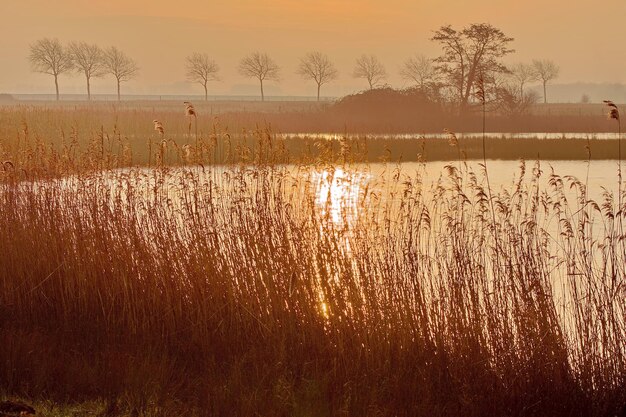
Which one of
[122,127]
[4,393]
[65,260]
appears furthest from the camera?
[122,127]

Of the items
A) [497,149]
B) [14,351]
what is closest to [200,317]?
[14,351]

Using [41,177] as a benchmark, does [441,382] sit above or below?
below

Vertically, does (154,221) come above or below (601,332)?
above

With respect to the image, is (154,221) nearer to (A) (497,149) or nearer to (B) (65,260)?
(B) (65,260)

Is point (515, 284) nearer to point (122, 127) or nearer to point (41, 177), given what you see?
point (41, 177)

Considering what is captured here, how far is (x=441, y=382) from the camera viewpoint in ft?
21.2

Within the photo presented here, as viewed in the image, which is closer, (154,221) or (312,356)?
(312,356)

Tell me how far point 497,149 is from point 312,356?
23.2 m

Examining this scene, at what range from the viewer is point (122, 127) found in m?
32.3

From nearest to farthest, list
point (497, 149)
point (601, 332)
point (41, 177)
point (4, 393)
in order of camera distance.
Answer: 1. point (4, 393)
2. point (601, 332)
3. point (41, 177)
4. point (497, 149)

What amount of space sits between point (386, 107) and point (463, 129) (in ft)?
14.4

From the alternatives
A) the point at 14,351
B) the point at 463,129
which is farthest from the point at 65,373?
the point at 463,129

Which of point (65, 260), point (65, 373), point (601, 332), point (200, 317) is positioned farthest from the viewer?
point (65, 260)

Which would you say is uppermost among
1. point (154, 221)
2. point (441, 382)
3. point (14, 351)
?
point (154, 221)
